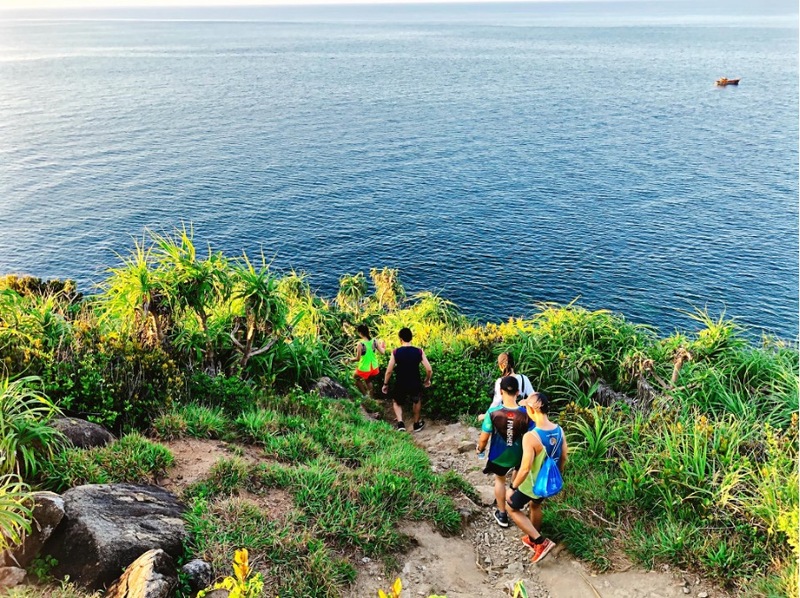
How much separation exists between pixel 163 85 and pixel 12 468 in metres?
107

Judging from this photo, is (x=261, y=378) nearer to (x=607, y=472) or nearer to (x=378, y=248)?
(x=607, y=472)

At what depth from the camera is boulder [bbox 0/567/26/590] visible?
5.28 metres

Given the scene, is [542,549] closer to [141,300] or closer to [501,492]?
[501,492]

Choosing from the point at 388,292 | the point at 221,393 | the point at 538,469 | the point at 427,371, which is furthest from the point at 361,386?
the point at 388,292

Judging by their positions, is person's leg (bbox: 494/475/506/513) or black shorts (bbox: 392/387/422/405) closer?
person's leg (bbox: 494/475/506/513)

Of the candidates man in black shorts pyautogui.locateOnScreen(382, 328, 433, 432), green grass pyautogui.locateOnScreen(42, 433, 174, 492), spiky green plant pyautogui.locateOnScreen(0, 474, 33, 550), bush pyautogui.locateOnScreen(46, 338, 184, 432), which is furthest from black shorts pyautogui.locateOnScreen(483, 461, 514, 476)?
spiky green plant pyautogui.locateOnScreen(0, 474, 33, 550)

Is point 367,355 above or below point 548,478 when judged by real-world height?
below

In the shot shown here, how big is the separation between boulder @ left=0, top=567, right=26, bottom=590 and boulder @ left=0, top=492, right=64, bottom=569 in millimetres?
78

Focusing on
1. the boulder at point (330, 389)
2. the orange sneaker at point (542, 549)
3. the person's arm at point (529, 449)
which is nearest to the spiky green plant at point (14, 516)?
the person's arm at point (529, 449)

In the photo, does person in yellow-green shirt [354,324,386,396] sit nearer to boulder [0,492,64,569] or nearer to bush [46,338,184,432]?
bush [46,338,184,432]

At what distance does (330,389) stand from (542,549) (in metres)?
5.41

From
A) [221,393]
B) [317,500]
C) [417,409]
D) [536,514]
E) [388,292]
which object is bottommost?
[388,292]

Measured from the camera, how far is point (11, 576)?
534 centimetres

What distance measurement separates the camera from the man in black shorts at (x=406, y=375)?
10.9m
